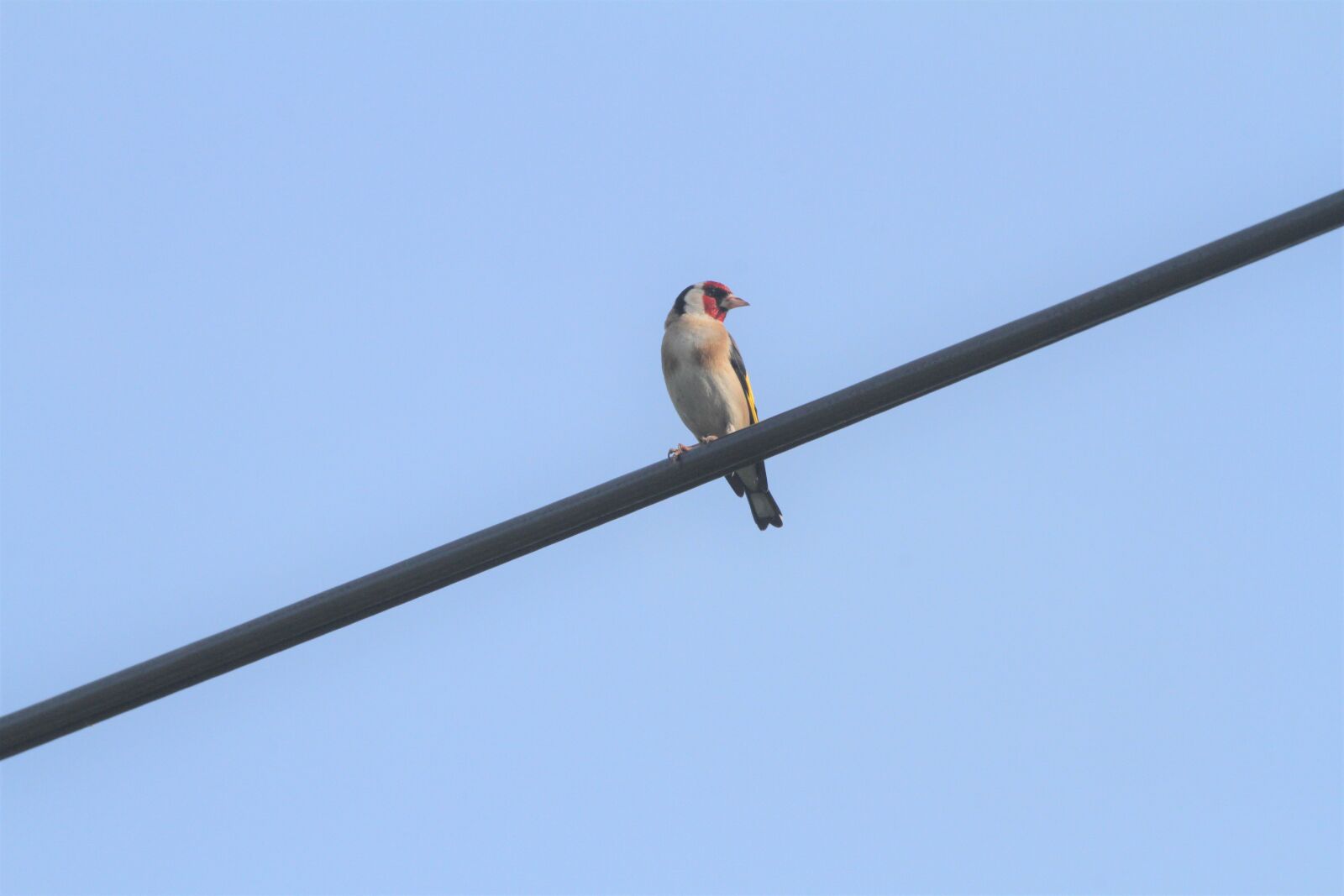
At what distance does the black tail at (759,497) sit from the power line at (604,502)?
4305 millimetres

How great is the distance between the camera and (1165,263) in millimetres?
3871

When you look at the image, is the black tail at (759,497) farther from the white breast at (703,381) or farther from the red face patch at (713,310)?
the red face patch at (713,310)

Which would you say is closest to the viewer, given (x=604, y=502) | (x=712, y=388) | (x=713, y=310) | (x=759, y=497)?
(x=604, y=502)

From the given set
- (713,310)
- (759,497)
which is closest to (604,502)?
(759,497)

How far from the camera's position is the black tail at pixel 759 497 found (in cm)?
866

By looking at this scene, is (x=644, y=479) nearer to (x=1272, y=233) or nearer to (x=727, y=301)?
(x=1272, y=233)

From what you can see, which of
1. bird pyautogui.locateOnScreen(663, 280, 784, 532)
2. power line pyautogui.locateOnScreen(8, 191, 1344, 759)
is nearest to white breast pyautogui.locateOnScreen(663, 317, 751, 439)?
bird pyautogui.locateOnScreen(663, 280, 784, 532)

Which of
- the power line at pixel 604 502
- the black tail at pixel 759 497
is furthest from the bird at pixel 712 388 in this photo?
the power line at pixel 604 502

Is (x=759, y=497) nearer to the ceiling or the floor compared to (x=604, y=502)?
nearer to the ceiling

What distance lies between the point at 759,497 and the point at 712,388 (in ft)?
3.14

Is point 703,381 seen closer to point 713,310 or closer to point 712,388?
point 712,388

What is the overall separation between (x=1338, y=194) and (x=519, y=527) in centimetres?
228

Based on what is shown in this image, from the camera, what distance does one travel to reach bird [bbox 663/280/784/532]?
26.7ft

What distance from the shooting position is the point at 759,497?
28.8 feet
